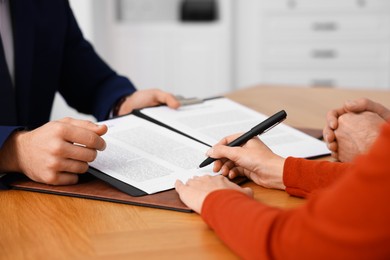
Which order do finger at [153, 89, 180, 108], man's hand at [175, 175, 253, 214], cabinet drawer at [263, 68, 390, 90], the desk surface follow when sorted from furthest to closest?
1. cabinet drawer at [263, 68, 390, 90]
2. finger at [153, 89, 180, 108]
3. man's hand at [175, 175, 253, 214]
4. the desk surface

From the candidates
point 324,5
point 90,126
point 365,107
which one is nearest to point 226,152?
point 90,126

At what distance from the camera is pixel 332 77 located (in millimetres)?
4125

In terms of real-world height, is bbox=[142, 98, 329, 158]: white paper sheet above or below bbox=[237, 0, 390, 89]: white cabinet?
above

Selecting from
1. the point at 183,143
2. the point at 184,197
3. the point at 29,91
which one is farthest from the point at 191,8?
the point at 184,197

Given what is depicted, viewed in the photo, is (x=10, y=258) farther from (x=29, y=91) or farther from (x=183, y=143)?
(x=29, y=91)

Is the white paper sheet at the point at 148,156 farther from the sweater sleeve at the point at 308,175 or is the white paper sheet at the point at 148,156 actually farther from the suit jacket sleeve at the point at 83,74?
the suit jacket sleeve at the point at 83,74

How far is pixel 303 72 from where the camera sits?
13.6 feet

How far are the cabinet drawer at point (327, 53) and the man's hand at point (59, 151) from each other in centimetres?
324

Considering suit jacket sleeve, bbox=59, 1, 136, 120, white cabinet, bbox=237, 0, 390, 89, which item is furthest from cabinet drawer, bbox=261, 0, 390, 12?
suit jacket sleeve, bbox=59, 1, 136, 120

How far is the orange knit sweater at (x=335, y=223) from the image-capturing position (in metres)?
A: 0.60

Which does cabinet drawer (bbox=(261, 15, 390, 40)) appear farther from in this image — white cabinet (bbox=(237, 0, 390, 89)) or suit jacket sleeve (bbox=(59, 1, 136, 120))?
suit jacket sleeve (bbox=(59, 1, 136, 120))

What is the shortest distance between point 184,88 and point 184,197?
3362 mm

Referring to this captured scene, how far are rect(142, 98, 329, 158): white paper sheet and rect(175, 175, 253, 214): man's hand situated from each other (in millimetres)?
234

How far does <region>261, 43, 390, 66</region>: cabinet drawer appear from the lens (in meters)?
4.04
